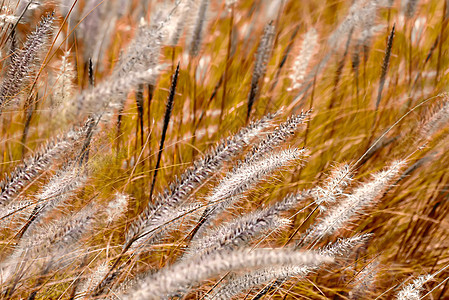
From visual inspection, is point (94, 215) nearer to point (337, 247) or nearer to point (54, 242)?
point (54, 242)

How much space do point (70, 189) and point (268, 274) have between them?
452 mm

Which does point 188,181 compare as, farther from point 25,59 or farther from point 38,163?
point 25,59

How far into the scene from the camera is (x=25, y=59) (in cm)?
91

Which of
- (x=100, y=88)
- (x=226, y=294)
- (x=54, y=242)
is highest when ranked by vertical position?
(x=100, y=88)

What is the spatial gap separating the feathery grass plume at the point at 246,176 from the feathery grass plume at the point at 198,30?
566 mm

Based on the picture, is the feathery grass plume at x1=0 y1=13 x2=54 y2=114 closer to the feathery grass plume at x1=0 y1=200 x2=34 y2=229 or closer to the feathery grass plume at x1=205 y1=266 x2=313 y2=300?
the feathery grass plume at x1=0 y1=200 x2=34 y2=229

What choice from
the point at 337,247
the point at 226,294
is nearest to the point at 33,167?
the point at 226,294

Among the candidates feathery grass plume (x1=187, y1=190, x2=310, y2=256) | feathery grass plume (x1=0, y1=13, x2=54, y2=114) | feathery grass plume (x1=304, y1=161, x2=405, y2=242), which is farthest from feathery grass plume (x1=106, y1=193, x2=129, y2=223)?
feathery grass plume (x1=304, y1=161, x2=405, y2=242)

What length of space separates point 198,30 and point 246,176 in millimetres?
614

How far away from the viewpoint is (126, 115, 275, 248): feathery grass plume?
792mm

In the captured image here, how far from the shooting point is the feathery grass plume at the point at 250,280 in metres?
0.80

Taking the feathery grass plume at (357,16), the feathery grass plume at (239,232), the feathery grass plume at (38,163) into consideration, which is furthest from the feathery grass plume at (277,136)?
the feathery grass plume at (357,16)

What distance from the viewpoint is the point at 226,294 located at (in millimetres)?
810

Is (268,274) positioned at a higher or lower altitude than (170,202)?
lower
